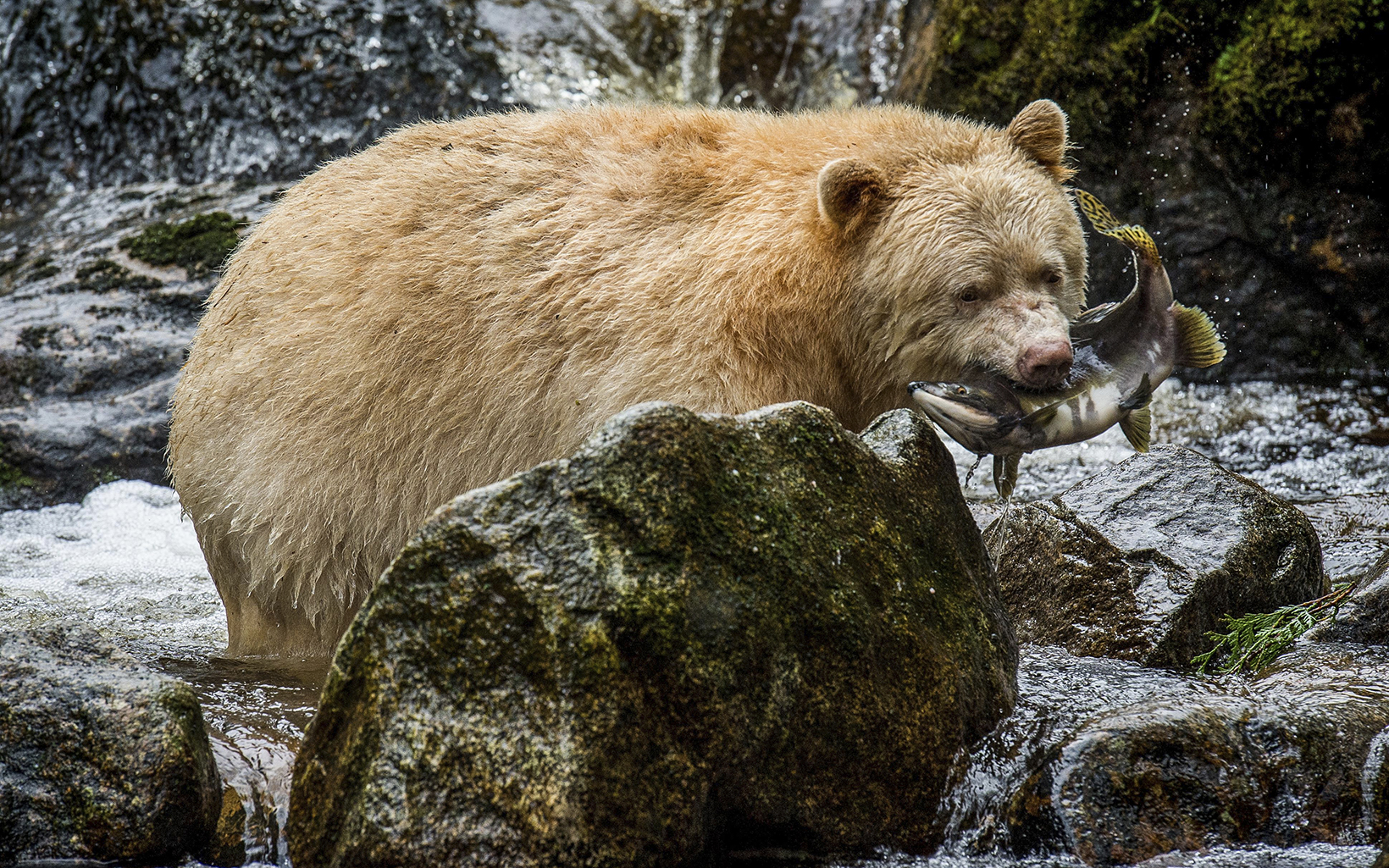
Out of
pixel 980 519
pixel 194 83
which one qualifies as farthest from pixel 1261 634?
pixel 194 83

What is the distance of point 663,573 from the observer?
3385 millimetres

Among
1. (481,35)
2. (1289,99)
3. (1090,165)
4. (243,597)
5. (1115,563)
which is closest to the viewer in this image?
(1115,563)

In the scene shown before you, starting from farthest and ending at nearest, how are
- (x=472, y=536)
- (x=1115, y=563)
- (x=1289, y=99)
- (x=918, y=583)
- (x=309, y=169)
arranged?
(x=309, y=169) → (x=1289, y=99) → (x=1115, y=563) → (x=918, y=583) → (x=472, y=536)

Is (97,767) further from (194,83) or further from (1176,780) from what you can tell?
(194,83)

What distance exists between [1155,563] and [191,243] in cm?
841

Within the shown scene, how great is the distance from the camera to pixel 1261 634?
4879 mm

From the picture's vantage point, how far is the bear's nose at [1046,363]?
16.1ft

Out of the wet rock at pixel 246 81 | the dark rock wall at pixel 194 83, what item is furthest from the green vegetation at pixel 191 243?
the dark rock wall at pixel 194 83

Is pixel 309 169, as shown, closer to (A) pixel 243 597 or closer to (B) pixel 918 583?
(A) pixel 243 597

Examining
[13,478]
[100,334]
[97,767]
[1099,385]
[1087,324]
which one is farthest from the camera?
[100,334]

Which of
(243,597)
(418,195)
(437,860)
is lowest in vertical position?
(243,597)

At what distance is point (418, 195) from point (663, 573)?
2940 mm

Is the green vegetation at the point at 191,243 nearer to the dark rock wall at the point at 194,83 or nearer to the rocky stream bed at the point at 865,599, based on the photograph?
the rocky stream bed at the point at 865,599

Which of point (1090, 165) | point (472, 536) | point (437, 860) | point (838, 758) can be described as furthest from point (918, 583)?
point (1090, 165)
